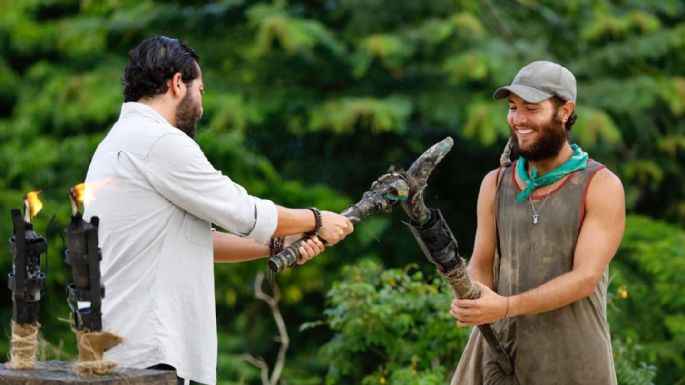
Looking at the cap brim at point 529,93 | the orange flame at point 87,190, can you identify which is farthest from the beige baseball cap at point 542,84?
the orange flame at point 87,190

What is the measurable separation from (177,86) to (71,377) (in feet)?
3.38

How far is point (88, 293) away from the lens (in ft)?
12.1

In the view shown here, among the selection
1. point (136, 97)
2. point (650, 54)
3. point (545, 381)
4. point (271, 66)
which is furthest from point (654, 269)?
point (136, 97)

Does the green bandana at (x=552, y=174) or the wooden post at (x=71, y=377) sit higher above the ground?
the green bandana at (x=552, y=174)

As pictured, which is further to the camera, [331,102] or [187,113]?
[331,102]

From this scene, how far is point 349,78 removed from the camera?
36.9 ft

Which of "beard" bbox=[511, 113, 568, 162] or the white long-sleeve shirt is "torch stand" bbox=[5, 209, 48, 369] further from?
"beard" bbox=[511, 113, 568, 162]

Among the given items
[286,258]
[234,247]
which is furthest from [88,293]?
[234,247]

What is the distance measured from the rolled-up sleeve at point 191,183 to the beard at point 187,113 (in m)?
0.13

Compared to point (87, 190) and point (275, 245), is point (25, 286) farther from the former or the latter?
point (275, 245)

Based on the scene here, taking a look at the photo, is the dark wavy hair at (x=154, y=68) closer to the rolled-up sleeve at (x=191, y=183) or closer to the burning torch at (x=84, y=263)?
the rolled-up sleeve at (x=191, y=183)

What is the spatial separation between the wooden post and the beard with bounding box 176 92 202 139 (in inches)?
33.4

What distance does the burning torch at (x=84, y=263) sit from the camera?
365 cm

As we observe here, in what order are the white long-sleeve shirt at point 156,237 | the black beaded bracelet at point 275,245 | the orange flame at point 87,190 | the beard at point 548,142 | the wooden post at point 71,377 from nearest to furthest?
the wooden post at point 71,377, the orange flame at point 87,190, the white long-sleeve shirt at point 156,237, the beard at point 548,142, the black beaded bracelet at point 275,245
